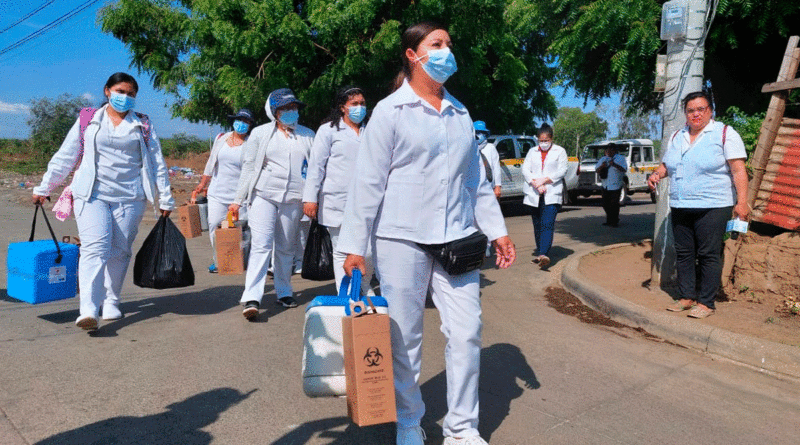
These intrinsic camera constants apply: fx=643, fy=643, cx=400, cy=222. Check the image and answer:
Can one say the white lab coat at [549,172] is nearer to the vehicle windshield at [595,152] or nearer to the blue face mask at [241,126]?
the blue face mask at [241,126]

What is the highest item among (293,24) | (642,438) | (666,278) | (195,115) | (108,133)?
(293,24)

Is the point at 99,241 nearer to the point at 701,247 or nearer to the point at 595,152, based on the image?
the point at 701,247

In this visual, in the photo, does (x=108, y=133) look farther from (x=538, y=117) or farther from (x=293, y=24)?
(x=538, y=117)

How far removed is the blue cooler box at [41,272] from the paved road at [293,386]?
0.29m

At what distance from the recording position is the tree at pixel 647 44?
6547 millimetres

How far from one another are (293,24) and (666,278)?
8.49m

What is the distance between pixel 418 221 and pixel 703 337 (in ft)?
9.68

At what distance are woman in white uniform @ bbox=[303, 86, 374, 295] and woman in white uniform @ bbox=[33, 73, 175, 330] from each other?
4.11 feet

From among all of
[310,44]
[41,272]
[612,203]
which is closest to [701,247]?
[41,272]

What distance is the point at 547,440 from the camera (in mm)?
3160

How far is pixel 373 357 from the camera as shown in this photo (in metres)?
2.65

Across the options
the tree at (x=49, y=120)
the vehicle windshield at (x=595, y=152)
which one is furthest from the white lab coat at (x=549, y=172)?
the tree at (x=49, y=120)

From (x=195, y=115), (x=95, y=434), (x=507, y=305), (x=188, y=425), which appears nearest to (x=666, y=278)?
(x=507, y=305)

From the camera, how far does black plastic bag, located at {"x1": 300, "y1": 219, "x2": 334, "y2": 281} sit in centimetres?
549
